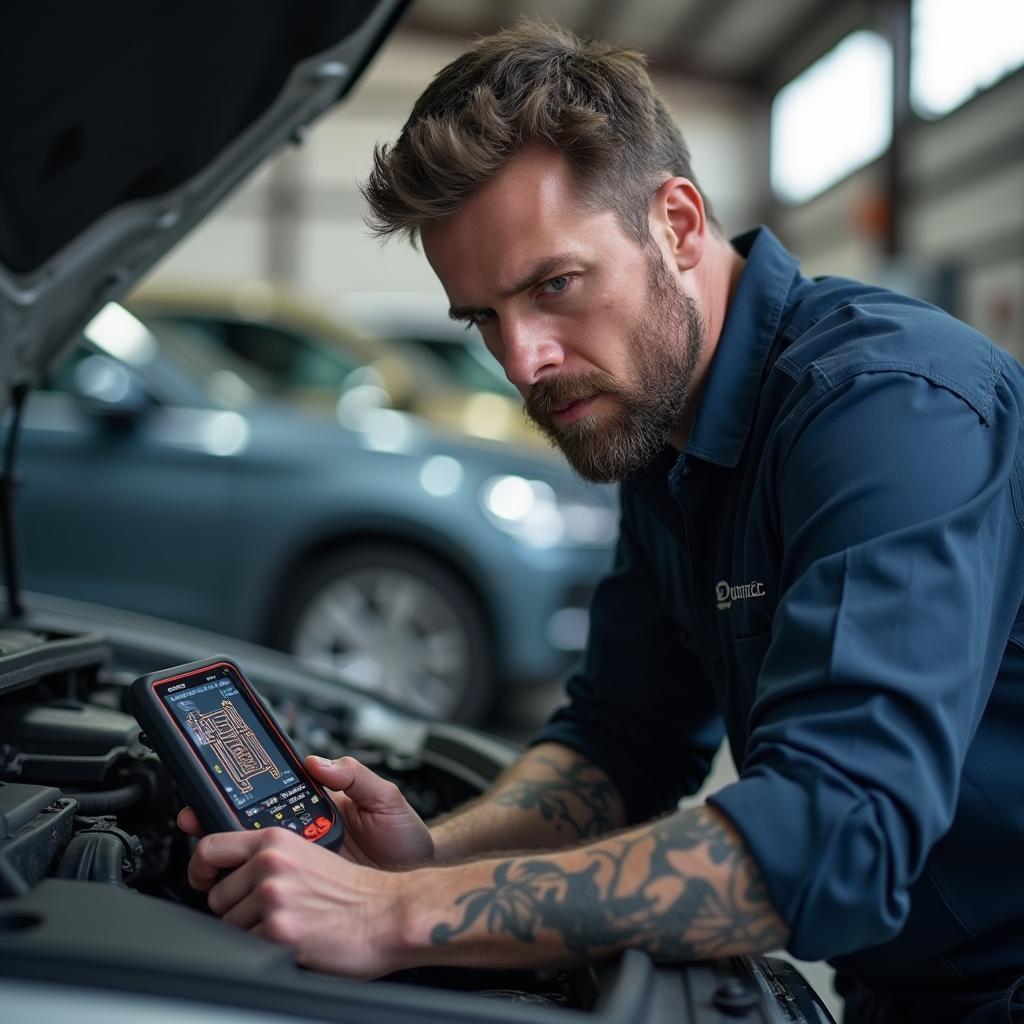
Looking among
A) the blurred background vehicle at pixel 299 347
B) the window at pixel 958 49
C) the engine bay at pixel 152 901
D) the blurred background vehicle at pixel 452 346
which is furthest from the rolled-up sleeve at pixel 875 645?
the window at pixel 958 49

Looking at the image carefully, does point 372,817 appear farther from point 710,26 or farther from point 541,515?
point 710,26

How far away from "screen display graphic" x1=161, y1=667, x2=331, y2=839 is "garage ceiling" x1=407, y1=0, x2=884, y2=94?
31.6 feet

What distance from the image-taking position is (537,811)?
1.43m

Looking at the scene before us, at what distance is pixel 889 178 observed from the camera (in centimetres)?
919

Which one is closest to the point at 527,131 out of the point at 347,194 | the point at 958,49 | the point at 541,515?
the point at 541,515

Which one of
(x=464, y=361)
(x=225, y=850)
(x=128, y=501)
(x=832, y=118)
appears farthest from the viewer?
(x=832, y=118)

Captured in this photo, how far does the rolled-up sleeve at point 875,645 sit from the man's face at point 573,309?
0.26 m

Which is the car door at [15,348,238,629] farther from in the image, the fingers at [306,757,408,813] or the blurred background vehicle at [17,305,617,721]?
the fingers at [306,757,408,813]

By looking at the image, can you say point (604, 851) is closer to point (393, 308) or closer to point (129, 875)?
point (129, 875)

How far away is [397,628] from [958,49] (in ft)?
20.9

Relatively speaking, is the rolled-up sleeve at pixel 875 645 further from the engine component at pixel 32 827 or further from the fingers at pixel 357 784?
the engine component at pixel 32 827

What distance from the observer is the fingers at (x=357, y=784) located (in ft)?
3.91

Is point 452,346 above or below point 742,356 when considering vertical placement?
above

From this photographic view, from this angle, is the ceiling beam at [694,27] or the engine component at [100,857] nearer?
the engine component at [100,857]
